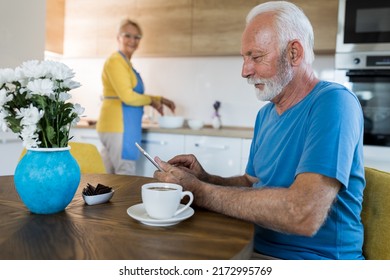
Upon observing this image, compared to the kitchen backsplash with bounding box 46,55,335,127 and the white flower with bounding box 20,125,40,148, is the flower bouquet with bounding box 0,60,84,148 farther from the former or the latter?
the kitchen backsplash with bounding box 46,55,335,127

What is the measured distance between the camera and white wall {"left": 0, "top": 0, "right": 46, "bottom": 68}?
90.6 inches

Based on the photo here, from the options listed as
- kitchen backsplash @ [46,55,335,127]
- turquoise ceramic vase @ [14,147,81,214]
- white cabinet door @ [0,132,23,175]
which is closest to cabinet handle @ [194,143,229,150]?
kitchen backsplash @ [46,55,335,127]

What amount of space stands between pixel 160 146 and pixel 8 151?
101cm

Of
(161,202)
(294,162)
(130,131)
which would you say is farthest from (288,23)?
A: (130,131)

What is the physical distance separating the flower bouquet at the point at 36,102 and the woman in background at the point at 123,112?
1723 mm

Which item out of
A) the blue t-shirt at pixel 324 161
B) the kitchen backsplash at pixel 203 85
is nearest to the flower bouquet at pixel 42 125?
the blue t-shirt at pixel 324 161

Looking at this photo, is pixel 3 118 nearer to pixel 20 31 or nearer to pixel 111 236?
pixel 111 236

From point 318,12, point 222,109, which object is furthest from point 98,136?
point 318,12

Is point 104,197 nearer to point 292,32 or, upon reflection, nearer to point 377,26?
point 292,32

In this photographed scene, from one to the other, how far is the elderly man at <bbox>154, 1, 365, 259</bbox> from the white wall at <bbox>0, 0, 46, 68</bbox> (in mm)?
1673

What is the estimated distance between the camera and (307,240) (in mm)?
965

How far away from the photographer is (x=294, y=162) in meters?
1.01

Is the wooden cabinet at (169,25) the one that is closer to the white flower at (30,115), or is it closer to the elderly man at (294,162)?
the elderly man at (294,162)

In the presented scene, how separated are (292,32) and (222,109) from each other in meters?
2.06
